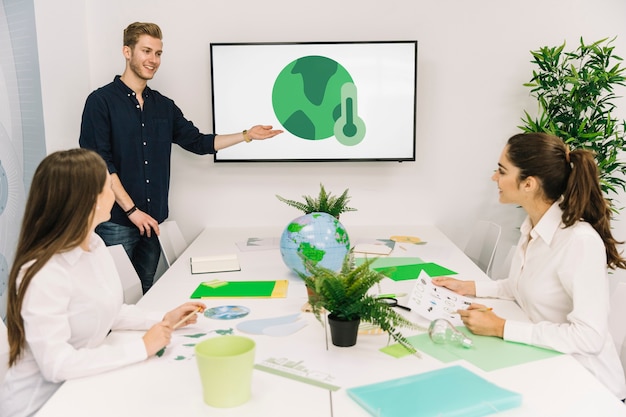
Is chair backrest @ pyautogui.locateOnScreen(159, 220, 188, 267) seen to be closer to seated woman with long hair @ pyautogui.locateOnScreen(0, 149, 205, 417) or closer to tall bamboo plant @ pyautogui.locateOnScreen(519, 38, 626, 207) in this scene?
seated woman with long hair @ pyautogui.locateOnScreen(0, 149, 205, 417)

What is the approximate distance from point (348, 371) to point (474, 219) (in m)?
2.52

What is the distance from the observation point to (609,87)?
3.29 meters

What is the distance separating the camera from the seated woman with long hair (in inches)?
55.4

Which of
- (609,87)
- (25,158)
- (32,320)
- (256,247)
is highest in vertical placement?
(609,87)

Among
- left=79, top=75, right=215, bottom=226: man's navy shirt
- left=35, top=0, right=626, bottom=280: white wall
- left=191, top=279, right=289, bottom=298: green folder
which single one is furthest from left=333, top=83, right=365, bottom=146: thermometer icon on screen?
left=191, top=279, right=289, bottom=298: green folder

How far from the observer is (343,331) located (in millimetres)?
1587

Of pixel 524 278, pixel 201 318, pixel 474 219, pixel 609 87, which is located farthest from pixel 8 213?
pixel 609 87

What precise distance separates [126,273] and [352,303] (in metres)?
1.35

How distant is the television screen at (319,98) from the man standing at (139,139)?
0.22 metres

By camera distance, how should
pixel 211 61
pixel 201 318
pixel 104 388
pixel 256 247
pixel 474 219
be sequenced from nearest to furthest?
pixel 104 388 → pixel 201 318 → pixel 256 247 → pixel 211 61 → pixel 474 219

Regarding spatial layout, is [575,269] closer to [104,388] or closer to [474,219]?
[104,388]

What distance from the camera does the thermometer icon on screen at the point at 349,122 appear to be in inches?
141

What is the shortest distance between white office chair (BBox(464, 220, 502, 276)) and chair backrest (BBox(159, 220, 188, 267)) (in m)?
1.70

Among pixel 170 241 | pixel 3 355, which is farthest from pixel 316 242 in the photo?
pixel 170 241
